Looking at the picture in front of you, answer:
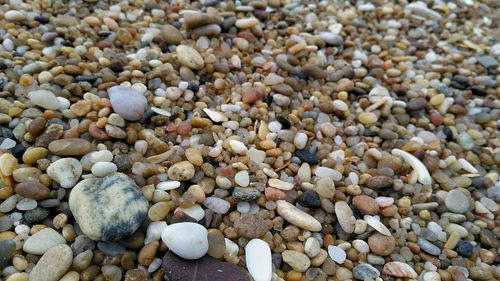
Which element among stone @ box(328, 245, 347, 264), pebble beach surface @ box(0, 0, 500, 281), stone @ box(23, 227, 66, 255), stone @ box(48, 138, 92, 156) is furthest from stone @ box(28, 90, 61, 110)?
stone @ box(328, 245, 347, 264)

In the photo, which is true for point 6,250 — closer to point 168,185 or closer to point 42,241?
point 42,241

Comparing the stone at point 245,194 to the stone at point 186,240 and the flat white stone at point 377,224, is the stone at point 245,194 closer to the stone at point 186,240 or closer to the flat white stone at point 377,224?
the stone at point 186,240

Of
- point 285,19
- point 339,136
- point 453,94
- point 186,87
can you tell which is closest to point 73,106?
point 186,87

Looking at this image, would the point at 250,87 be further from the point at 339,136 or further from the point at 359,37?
the point at 359,37

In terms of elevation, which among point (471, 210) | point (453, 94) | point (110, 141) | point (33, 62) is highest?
point (33, 62)

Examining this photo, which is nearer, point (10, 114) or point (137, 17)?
point (10, 114)

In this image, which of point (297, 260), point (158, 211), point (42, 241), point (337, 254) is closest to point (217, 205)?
point (158, 211)
